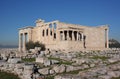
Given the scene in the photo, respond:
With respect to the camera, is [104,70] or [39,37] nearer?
[104,70]

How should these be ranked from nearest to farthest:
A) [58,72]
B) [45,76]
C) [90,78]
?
[90,78] → [45,76] → [58,72]

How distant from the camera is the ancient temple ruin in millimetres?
42906

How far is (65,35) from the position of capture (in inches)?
1844

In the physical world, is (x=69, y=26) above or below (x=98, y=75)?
above

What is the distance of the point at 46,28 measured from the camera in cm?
4528

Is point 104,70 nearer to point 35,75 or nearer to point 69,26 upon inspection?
point 35,75

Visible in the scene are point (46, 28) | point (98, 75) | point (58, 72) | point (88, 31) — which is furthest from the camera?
point (88, 31)

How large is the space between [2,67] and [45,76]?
13.0ft

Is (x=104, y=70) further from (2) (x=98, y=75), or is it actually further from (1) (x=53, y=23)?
(1) (x=53, y=23)

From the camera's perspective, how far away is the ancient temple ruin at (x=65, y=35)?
42.9 m

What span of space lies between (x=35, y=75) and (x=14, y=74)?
1.97 metres

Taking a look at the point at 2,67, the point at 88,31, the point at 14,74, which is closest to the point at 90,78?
the point at 14,74

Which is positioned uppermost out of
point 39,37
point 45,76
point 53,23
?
point 53,23

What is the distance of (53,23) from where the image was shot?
4350 centimetres
